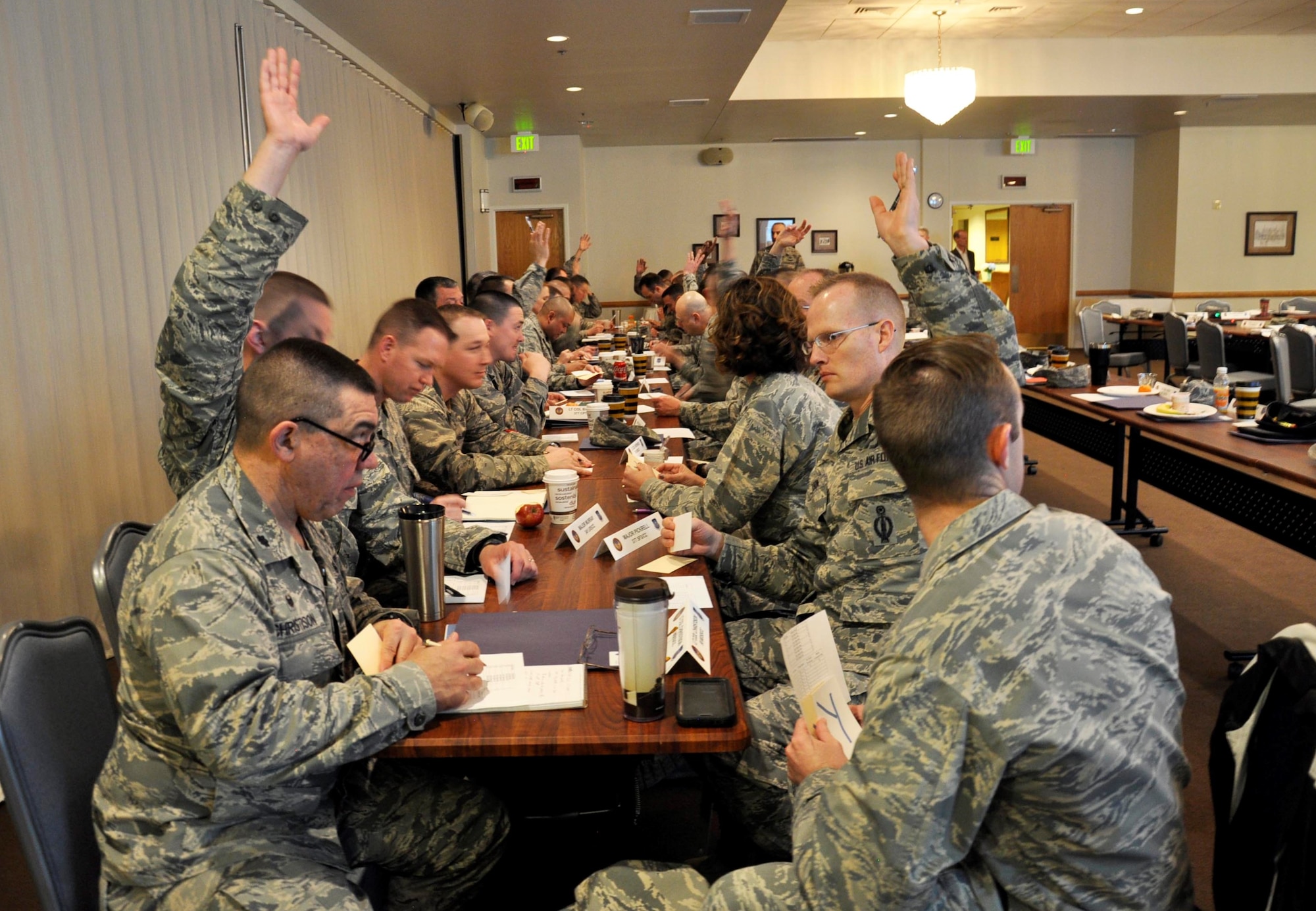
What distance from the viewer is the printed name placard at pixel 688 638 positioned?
1.77 m

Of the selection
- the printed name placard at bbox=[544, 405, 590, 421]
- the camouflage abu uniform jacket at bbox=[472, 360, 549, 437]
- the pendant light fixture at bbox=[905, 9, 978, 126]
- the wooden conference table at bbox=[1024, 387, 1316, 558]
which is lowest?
the wooden conference table at bbox=[1024, 387, 1316, 558]

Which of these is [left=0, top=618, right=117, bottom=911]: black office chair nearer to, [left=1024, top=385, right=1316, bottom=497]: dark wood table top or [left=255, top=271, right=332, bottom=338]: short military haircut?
[left=255, top=271, right=332, bottom=338]: short military haircut

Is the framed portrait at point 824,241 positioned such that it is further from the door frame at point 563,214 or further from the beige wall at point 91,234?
the beige wall at point 91,234

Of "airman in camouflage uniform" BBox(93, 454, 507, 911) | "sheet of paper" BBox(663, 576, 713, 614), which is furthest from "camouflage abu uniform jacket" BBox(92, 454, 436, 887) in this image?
"sheet of paper" BBox(663, 576, 713, 614)

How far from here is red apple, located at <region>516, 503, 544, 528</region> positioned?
8.88ft

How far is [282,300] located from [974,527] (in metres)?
1.85

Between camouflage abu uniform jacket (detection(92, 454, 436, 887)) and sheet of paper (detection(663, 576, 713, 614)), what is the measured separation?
66 cm

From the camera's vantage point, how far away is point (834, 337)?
2309 mm

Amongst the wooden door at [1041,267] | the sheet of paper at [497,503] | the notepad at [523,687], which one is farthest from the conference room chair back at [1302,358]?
the wooden door at [1041,267]

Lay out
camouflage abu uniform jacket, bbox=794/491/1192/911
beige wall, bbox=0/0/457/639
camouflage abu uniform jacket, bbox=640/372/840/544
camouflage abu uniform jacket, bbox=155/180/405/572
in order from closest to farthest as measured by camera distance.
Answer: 1. camouflage abu uniform jacket, bbox=794/491/1192/911
2. camouflage abu uniform jacket, bbox=155/180/405/572
3. camouflage abu uniform jacket, bbox=640/372/840/544
4. beige wall, bbox=0/0/457/639

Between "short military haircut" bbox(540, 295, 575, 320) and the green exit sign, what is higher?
the green exit sign

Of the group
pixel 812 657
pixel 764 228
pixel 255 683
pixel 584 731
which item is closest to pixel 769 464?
pixel 812 657

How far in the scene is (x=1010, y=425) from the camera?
131 centimetres

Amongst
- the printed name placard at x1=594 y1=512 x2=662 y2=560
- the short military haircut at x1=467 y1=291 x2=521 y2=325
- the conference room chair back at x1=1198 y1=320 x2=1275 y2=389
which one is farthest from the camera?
the conference room chair back at x1=1198 y1=320 x2=1275 y2=389
